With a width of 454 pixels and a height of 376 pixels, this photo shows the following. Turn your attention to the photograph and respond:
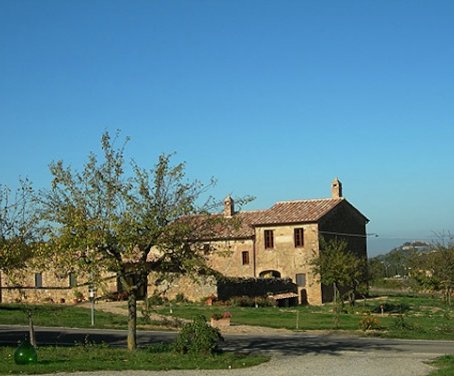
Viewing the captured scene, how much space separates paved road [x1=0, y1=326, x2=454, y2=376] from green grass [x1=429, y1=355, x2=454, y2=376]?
32 cm

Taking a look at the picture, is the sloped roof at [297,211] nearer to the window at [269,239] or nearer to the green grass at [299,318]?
the window at [269,239]

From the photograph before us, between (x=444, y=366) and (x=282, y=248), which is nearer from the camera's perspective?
(x=444, y=366)

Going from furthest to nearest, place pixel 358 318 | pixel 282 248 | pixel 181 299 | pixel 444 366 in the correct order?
pixel 282 248, pixel 181 299, pixel 358 318, pixel 444 366

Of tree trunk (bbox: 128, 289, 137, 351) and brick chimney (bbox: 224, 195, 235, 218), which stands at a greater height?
brick chimney (bbox: 224, 195, 235, 218)

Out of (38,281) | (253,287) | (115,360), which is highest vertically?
(38,281)

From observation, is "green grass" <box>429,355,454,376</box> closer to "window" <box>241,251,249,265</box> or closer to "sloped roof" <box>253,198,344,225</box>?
"sloped roof" <box>253,198,344,225</box>

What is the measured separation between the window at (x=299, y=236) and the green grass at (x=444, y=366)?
31087 millimetres

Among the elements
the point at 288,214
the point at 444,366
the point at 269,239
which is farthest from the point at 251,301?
the point at 444,366

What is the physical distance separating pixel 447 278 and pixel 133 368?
67.4ft

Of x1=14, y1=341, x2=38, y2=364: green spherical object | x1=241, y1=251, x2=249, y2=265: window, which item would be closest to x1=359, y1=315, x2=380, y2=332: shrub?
x1=14, y1=341, x2=38, y2=364: green spherical object

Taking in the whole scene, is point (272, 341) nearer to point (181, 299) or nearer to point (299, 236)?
point (181, 299)

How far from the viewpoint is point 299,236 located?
5112 cm

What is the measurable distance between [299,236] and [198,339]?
32213 millimetres

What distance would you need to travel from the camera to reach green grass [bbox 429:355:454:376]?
1625cm
